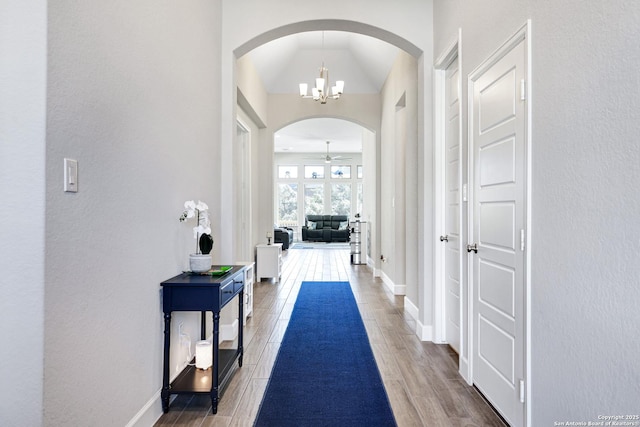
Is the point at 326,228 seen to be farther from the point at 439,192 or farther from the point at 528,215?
the point at 528,215

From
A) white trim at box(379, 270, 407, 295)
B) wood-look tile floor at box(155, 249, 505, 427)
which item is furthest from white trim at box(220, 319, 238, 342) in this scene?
white trim at box(379, 270, 407, 295)

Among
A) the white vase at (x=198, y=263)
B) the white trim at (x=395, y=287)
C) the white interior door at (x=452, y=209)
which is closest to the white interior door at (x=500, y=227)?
the white interior door at (x=452, y=209)

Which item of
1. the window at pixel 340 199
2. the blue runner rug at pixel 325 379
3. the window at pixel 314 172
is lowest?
the blue runner rug at pixel 325 379

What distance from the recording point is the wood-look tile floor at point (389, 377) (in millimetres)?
2129

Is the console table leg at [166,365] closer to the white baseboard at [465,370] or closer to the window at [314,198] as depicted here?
the white baseboard at [465,370]

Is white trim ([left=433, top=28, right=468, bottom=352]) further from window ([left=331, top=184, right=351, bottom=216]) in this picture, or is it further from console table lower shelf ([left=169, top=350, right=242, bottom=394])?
window ([left=331, top=184, right=351, bottom=216])

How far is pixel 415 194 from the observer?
4098 mm

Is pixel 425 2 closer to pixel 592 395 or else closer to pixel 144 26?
pixel 144 26

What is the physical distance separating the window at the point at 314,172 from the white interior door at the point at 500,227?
38.8 feet

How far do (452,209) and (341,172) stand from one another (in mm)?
11309

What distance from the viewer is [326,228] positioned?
1366cm

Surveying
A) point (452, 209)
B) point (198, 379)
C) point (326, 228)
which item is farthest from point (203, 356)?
point (326, 228)

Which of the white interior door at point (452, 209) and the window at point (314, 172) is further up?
the window at point (314, 172)

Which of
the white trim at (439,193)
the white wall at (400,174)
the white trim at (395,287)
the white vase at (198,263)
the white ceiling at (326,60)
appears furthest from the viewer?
the white ceiling at (326,60)
